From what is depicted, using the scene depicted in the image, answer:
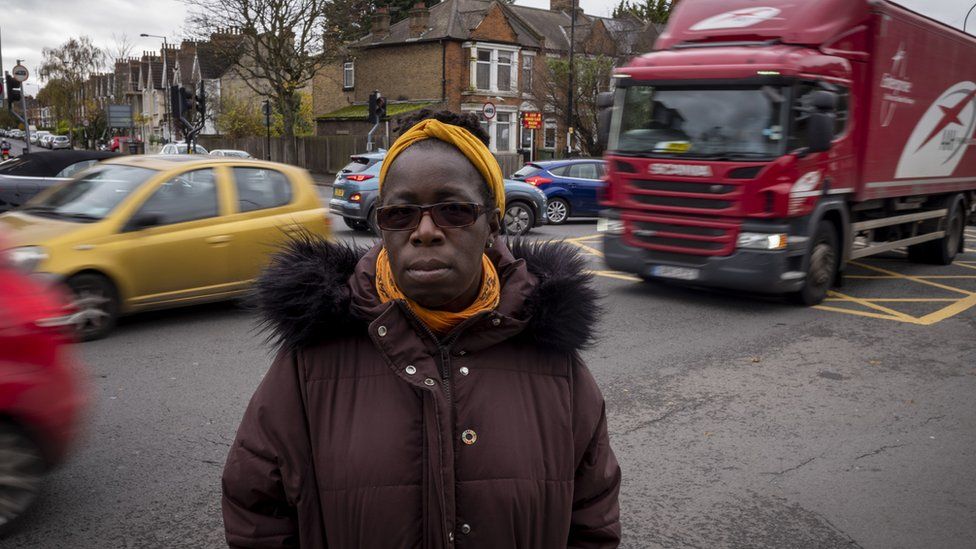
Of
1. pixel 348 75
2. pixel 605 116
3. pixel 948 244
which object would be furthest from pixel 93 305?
pixel 348 75

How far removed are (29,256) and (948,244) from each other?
43.2 feet

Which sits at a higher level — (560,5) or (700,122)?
(560,5)

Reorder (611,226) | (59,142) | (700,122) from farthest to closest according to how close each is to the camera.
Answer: (59,142), (611,226), (700,122)

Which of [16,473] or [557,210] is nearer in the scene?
[16,473]

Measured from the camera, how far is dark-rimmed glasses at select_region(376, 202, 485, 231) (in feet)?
5.86

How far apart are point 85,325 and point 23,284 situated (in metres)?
3.48

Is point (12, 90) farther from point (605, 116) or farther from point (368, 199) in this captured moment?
point (605, 116)

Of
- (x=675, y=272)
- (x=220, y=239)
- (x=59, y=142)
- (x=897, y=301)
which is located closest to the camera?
(x=220, y=239)

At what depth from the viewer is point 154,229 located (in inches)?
303

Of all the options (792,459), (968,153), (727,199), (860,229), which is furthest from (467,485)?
(968,153)

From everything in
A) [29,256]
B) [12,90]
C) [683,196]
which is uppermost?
[12,90]

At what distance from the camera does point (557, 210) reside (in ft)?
62.4

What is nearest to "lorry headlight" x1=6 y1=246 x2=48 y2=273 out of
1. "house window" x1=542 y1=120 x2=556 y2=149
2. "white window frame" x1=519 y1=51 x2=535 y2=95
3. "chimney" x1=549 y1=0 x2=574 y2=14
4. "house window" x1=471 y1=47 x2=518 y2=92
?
"house window" x1=471 y1=47 x2=518 y2=92

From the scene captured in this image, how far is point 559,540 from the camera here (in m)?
1.85
